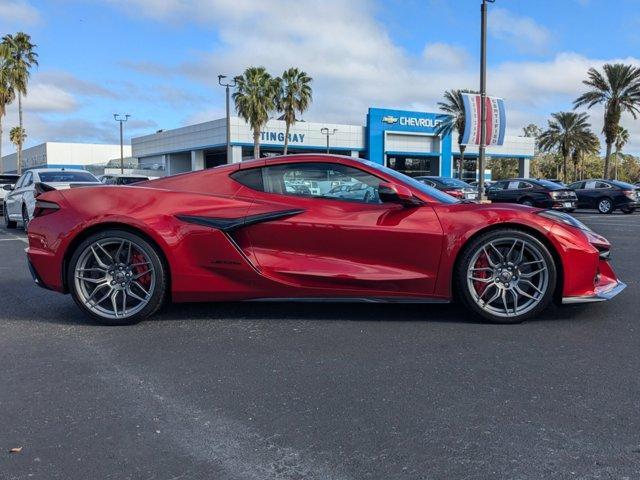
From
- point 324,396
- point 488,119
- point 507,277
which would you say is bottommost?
point 324,396

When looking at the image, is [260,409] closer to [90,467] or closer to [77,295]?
[90,467]

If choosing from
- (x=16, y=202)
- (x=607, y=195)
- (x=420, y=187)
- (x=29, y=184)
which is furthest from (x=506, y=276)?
(x=607, y=195)

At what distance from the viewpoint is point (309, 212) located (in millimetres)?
4773

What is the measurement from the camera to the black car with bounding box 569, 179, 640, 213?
22.6 metres

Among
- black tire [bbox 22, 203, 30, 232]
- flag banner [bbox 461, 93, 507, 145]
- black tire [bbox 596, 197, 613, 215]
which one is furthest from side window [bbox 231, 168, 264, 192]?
black tire [bbox 596, 197, 613, 215]

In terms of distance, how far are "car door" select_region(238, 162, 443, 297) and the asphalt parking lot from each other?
0.37 meters

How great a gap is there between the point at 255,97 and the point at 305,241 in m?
38.7

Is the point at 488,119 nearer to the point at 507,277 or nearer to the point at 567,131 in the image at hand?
the point at 507,277

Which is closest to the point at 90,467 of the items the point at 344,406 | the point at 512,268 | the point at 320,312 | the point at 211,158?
the point at 344,406

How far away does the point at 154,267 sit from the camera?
4758 millimetres

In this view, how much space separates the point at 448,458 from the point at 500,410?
2.03ft

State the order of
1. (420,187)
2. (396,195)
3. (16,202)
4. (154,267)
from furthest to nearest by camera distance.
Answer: (16,202) → (420,187) → (154,267) → (396,195)

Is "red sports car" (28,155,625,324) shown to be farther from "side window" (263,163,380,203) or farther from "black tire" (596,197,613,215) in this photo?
"black tire" (596,197,613,215)

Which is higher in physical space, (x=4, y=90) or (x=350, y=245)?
(x=4, y=90)
